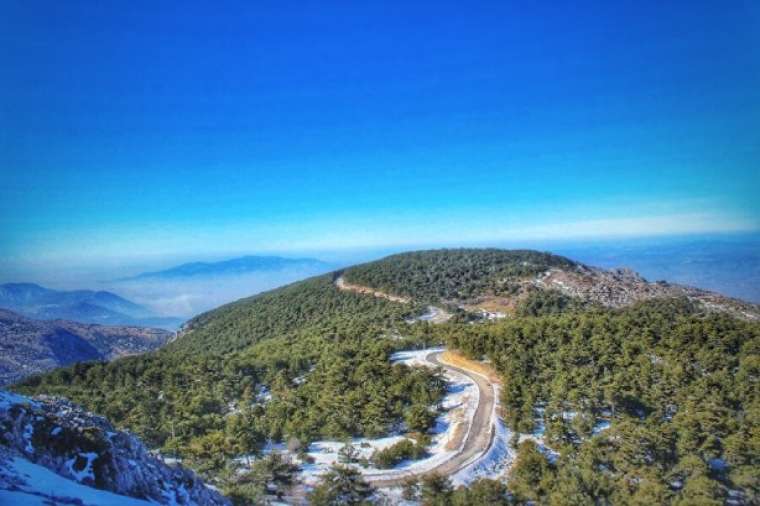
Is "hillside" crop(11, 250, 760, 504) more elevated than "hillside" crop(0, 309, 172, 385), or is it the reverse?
"hillside" crop(11, 250, 760, 504)

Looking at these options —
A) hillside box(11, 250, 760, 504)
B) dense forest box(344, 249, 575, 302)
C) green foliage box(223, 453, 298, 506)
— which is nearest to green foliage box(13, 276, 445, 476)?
hillside box(11, 250, 760, 504)

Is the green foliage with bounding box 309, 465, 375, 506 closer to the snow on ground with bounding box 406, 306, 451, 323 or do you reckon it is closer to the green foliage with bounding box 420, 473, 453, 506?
the green foliage with bounding box 420, 473, 453, 506

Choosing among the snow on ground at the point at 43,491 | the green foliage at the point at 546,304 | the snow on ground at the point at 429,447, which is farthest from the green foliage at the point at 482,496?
the green foliage at the point at 546,304

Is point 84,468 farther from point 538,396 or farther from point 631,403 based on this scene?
point 631,403

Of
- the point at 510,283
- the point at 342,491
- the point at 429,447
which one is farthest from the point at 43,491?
the point at 510,283

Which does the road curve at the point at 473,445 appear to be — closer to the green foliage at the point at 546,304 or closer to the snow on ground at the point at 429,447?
the snow on ground at the point at 429,447

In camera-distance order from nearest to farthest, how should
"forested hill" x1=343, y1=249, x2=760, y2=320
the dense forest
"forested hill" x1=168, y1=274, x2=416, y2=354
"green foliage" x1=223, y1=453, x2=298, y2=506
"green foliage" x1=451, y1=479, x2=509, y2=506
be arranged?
"green foliage" x1=451, y1=479, x2=509, y2=506 → "green foliage" x1=223, y1=453, x2=298, y2=506 → "forested hill" x1=343, y1=249, x2=760, y2=320 → "forested hill" x1=168, y1=274, x2=416, y2=354 → the dense forest
